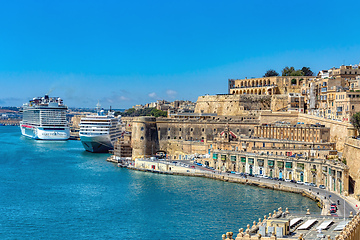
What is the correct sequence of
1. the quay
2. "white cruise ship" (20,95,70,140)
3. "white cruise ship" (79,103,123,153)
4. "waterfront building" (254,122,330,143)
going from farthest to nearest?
"white cruise ship" (20,95,70,140) → "white cruise ship" (79,103,123,153) → "waterfront building" (254,122,330,143) → the quay

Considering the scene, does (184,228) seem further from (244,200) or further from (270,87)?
(270,87)

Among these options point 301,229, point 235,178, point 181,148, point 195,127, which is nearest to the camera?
point 301,229

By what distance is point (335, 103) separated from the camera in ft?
168

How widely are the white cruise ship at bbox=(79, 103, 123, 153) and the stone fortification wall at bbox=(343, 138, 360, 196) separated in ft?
133

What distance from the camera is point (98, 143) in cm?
7175

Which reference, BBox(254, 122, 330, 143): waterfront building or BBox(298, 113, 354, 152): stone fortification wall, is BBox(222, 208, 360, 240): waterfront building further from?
BBox(254, 122, 330, 143): waterfront building

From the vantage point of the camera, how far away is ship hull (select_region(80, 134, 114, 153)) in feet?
233

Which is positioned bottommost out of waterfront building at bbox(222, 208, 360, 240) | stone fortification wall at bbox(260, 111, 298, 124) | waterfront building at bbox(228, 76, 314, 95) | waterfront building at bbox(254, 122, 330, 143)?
waterfront building at bbox(222, 208, 360, 240)

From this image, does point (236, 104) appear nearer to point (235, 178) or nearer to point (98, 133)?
point (98, 133)

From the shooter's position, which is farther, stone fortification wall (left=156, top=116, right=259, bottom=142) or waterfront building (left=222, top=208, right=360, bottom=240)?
stone fortification wall (left=156, top=116, right=259, bottom=142)

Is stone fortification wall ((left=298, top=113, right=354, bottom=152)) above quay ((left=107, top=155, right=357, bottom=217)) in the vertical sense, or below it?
above

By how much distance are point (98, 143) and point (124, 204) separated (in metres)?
37.2

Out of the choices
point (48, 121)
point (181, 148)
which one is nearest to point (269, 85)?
point (181, 148)

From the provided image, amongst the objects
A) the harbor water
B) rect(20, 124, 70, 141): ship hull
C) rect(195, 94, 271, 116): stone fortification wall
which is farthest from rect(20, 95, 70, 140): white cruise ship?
the harbor water
